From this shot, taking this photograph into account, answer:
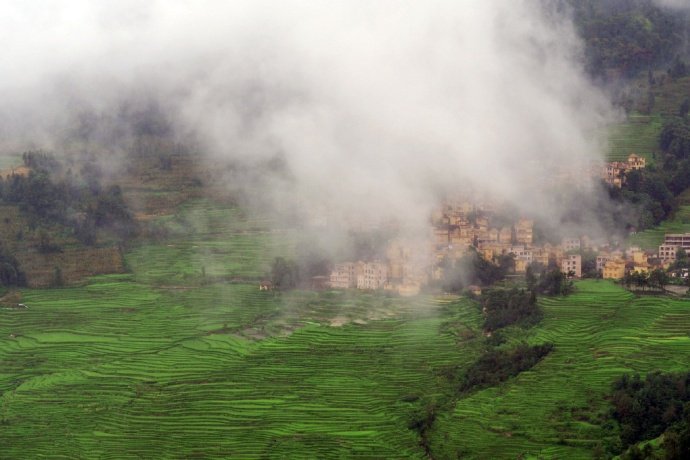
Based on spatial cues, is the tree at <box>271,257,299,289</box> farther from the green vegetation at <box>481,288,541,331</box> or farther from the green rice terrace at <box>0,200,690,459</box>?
the green vegetation at <box>481,288,541,331</box>

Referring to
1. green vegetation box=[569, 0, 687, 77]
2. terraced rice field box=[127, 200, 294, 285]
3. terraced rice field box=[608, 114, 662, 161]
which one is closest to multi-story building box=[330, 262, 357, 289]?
terraced rice field box=[127, 200, 294, 285]

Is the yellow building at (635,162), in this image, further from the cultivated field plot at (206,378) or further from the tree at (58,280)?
the tree at (58,280)

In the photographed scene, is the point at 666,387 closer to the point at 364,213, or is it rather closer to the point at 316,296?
the point at 316,296

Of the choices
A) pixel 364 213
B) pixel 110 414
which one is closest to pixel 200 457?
pixel 110 414

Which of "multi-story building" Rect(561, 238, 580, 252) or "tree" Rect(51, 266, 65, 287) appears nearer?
"multi-story building" Rect(561, 238, 580, 252)

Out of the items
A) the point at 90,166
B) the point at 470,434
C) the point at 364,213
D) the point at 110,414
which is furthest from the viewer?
the point at 90,166

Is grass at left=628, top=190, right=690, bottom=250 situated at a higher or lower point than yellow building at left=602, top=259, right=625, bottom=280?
higher
